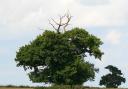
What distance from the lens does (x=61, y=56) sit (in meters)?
99.2

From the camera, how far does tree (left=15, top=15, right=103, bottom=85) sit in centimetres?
9906

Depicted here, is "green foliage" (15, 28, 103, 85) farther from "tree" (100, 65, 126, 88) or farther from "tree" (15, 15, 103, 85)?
"tree" (100, 65, 126, 88)

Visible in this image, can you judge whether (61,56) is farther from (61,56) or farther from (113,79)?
(113,79)

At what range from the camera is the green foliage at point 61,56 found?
3900 inches

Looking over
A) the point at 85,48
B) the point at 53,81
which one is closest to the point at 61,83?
the point at 53,81

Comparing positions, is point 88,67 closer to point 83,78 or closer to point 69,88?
point 83,78

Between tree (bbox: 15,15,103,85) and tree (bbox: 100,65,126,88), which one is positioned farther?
tree (bbox: 100,65,126,88)

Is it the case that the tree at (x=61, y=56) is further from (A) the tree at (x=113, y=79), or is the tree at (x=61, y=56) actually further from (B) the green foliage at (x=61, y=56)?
(A) the tree at (x=113, y=79)

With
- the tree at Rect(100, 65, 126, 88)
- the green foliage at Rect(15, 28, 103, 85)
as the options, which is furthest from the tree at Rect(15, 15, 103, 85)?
the tree at Rect(100, 65, 126, 88)

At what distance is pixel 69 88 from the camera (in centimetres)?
8731

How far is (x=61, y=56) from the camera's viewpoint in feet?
325

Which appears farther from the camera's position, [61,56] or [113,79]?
[113,79]

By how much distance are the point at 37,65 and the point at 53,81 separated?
4.16 meters

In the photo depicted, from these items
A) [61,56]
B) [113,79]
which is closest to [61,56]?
[61,56]
